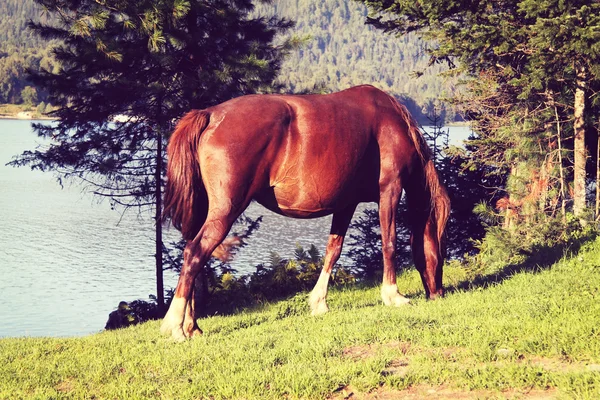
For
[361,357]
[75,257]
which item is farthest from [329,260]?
[75,257]

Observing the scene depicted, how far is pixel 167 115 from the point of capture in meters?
13.7

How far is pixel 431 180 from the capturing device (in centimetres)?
841

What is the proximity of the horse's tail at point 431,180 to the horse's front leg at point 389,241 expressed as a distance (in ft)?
1.76

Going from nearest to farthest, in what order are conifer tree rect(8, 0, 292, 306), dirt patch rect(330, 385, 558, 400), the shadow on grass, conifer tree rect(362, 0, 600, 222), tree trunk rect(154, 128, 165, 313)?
dirt patch rect(330, 385, 558, 400), the shadow on grass, conifer tree rect(362, 0, 600, 222), conifer tree rect(8, 0, 292, 306), tree trunk rect(154, 128, 165, 313)

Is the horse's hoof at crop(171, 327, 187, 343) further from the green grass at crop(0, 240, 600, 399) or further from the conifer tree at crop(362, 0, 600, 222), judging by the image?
the conifer tree at crop(362, 0, 600, 222)

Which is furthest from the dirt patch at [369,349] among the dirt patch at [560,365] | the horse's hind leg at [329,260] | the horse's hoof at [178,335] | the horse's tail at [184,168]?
the horse's tail at [184,168]

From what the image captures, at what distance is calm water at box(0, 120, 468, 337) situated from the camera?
761 inches

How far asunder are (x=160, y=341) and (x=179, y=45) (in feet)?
26.3

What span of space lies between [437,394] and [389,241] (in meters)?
3.50

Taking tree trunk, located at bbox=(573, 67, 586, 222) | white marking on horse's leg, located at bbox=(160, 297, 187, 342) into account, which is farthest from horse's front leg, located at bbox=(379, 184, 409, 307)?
tree trunk, located at bbox=(573, 67, 586, 222)

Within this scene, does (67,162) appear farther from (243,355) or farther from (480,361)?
(480,361)

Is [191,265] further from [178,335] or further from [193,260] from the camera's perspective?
[178,335]

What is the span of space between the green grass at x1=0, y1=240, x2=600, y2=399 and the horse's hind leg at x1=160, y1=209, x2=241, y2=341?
0.17 meters

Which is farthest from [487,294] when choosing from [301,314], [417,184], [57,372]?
[57,372]
